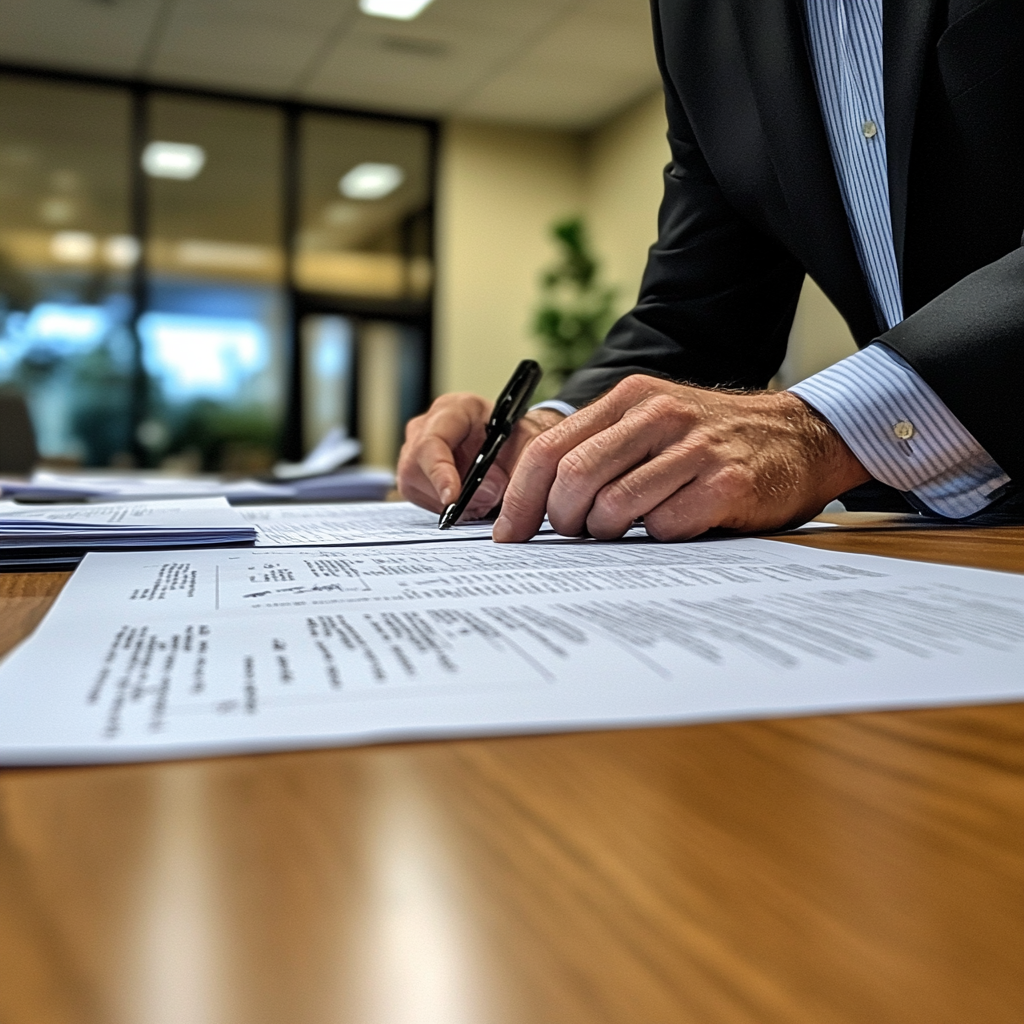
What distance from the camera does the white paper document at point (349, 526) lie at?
60 cm

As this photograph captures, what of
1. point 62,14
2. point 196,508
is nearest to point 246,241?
point 62,14

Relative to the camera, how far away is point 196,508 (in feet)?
2.58

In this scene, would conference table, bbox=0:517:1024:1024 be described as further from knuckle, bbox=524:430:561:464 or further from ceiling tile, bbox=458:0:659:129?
ceiling tile, bbox=458:0:659:129

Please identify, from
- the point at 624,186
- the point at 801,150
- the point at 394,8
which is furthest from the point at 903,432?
the point at 624,186

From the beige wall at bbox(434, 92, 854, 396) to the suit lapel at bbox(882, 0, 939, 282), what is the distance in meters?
4.56

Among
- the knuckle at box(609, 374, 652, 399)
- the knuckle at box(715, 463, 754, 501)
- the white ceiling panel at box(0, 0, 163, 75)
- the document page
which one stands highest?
the white ceiling panel at box(0, 0, 163, 75)

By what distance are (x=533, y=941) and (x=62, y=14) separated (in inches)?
196

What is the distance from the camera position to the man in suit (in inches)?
22.5

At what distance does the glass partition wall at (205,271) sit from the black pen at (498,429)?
180 inches

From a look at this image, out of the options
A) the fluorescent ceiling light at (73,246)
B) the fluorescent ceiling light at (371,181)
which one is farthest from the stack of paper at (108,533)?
the fluorescent ceiling light at (371,181)

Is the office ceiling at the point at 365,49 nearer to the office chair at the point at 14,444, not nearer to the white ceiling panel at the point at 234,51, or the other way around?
the white ceiling panel at the point at 234,51

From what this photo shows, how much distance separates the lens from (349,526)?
70 cm

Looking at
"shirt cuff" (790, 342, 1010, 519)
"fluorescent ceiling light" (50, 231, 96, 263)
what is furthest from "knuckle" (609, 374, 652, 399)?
"fluorescent ceiling light" (50, 231, 96, 263)

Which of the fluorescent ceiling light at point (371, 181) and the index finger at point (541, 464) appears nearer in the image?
the index finger at point (541, 464)
